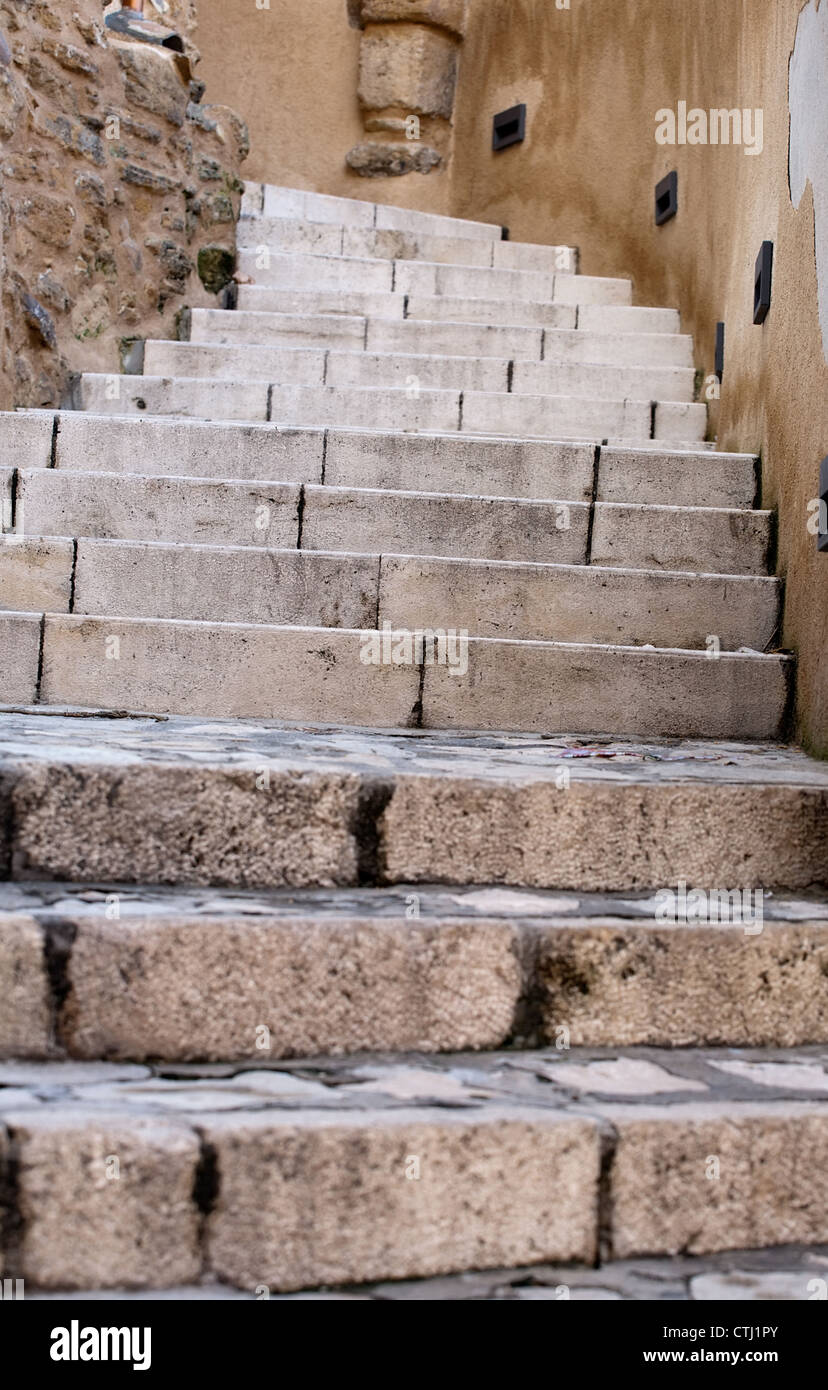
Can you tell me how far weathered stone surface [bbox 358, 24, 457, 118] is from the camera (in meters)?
7.67

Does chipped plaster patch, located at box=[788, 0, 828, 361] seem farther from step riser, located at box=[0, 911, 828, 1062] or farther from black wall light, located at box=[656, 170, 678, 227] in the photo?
black wall light, located at box=[656, 170, 678, 227]

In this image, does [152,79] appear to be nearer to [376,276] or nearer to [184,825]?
[376,276]

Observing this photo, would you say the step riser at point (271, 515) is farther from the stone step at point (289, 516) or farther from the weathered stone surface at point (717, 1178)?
the weathered stone surface at point (717, 1178)

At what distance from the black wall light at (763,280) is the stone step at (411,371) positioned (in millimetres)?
858

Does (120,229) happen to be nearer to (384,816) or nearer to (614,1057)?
(384,816)

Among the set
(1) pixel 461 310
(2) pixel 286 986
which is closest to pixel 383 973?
(2) pixel 286 986

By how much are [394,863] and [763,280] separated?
2.62 meters

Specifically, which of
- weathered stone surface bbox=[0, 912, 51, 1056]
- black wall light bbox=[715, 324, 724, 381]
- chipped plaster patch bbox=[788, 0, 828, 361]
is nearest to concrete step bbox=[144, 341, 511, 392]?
black wall light bbox=[715, 324, 724, 381]

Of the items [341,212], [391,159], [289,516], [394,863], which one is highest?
[391,159]

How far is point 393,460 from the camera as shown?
3.98 metres

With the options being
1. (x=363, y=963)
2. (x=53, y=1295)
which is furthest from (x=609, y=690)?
(x=53, y=1295)

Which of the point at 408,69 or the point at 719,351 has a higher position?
the point at 408,69

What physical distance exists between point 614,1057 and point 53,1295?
843 millimetres

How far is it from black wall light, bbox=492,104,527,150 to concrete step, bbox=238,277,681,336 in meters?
2.04
